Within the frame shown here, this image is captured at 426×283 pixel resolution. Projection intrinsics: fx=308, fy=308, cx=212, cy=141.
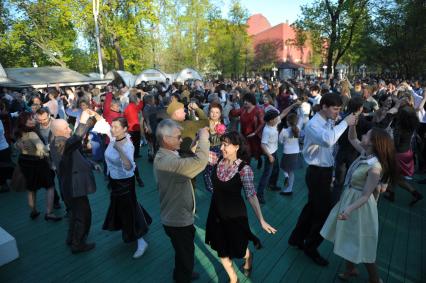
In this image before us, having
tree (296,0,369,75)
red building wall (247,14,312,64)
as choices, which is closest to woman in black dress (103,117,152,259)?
tree (296,0,369,75)

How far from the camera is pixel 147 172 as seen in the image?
7.69 m

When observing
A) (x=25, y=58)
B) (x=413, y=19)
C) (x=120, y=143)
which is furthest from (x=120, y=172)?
(x=25, y=58)

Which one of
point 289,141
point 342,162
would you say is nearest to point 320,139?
point 342,162

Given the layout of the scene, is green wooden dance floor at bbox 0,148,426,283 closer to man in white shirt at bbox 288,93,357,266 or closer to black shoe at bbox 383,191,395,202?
black shoe at bbox 383,191,395,202

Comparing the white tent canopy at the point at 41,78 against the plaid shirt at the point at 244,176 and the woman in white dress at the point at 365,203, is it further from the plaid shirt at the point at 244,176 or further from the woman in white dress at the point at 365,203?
the woman in white dress at the point at 365,203

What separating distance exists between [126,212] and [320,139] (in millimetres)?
2612

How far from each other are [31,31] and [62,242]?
3450cm

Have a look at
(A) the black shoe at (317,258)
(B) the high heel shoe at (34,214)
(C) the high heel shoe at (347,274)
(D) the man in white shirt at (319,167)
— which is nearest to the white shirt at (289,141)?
(D) the man in white shirt at (319,167)

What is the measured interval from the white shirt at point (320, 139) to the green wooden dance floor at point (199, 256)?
133 cm

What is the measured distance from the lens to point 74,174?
388 centimetres

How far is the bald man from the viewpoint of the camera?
3.80 metres

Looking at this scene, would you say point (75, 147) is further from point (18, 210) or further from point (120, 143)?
point (18, 210)

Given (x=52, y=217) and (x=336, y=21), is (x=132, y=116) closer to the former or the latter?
(x=52, y=217)

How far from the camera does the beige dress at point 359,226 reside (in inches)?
119
